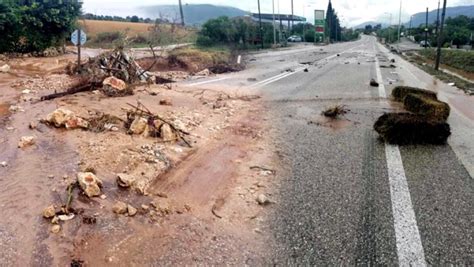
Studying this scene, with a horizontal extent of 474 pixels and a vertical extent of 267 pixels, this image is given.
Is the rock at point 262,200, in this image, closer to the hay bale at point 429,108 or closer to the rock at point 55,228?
the rock at point 55,228

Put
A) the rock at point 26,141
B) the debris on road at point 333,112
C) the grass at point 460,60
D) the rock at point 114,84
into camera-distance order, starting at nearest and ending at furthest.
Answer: the rock at point 26,141 < the debris on road at point 333,112 < the rock at point 114,84 < the grass at point 460,60

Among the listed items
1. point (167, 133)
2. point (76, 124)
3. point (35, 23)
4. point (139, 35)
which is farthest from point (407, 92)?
point (139, 35)

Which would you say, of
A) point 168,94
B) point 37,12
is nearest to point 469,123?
point 168,94

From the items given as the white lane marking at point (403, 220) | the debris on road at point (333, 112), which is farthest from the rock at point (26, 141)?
the debris on road at point (333, 112)

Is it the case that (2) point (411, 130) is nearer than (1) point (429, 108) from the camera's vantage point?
Yes

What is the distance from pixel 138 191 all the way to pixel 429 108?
6.48 metres

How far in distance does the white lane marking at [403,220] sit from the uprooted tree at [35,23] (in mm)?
19274

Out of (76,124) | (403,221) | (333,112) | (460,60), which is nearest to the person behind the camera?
(403,221)

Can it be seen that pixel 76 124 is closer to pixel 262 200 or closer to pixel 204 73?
pixel 262 200

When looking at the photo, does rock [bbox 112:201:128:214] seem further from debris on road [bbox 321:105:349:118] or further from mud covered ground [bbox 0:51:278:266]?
debris on road [bbox 321:105:349:118]

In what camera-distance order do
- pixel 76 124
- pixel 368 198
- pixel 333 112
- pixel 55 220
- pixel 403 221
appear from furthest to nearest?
1. pixel 333 112
2. pixel 76 124
3. pixel 368 198
4. pixel 403 221
5. pixel 55 220

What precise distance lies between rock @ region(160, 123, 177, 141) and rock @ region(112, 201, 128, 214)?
2260 mm

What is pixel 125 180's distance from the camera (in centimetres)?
480

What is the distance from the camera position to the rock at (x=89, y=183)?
14.8 ft
